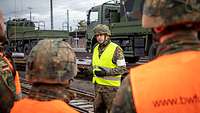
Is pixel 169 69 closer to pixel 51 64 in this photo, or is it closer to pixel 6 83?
pixel 51 64

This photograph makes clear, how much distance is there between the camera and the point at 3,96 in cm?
405

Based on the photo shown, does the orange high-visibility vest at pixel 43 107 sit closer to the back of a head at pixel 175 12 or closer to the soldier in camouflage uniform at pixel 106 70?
the back of a head at pixel 175 12

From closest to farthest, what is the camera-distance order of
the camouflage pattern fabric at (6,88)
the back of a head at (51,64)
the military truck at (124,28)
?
the back of a head at (51,64) < the camouflage pattern fabric at (6,88) < the military truck at (124,28)

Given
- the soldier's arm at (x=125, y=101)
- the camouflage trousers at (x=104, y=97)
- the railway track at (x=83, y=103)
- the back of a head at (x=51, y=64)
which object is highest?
the back of a head at (x=51, y=64)

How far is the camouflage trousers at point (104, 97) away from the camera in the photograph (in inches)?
272

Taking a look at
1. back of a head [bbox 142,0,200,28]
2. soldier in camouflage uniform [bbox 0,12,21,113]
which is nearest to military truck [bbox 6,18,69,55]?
soldier in camouflage uniform [bbox 0,12,21,113]

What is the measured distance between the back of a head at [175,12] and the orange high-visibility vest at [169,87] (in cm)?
18

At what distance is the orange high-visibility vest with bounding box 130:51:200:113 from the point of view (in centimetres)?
195

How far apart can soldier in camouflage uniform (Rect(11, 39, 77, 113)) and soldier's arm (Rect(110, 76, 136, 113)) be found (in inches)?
17.0

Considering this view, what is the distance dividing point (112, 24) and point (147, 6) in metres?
17.5

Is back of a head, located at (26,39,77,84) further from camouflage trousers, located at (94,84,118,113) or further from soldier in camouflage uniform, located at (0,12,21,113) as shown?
camouflage trousers, located at (94,84,118,113)

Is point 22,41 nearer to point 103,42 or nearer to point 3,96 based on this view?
point 103,42

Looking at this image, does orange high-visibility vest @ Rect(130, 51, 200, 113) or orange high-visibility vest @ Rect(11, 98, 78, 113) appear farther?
orange high-visibility vest @ Rect(11, 98, 78, 113)

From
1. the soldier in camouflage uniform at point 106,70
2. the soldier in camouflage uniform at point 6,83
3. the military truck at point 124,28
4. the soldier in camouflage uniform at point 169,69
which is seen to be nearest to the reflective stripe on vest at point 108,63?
the soldier in camouflage uniform at point 106,70
